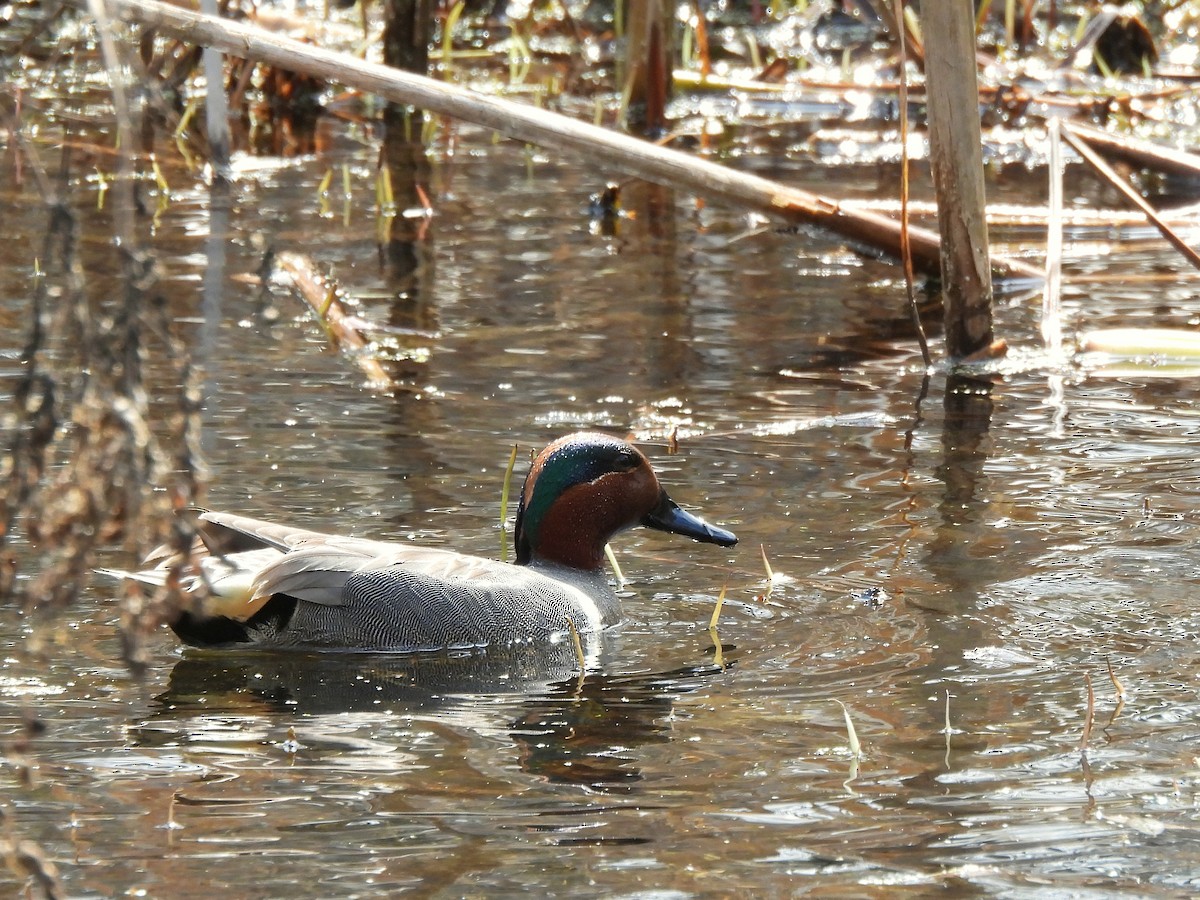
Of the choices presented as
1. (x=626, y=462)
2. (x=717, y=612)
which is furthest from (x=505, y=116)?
(x=717, y=612)

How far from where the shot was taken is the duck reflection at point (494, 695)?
13.0 ft

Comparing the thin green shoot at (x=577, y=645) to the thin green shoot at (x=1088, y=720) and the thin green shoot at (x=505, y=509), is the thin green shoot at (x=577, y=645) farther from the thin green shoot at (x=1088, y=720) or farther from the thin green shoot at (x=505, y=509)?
the thin green shoot at (x=1088, y=720)

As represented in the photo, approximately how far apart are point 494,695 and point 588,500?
2.93 ft

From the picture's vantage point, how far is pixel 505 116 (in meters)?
6.24

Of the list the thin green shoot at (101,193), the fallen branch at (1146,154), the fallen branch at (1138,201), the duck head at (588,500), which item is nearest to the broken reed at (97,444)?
the duck head at (588,500)

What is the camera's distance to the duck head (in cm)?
509

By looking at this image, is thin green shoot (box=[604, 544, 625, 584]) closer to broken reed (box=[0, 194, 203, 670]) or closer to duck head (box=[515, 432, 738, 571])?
duck head (box=[515, 432, 738, 571])

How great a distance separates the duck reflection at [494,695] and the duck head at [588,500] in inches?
18.6

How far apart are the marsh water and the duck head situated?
0.18m

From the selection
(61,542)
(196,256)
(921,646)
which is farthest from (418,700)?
(196,256)

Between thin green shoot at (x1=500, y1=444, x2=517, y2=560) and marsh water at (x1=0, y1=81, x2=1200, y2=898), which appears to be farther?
thin green shoot at (x1=500, y1=444, x2=517, y2=560)

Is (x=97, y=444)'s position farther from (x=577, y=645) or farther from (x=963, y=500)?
(x=963, y=500)

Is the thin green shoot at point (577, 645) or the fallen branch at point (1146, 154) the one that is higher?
the fallen branch at point (1146, 154)

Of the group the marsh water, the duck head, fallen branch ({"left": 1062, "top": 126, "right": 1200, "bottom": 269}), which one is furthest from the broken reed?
fallen branch ({"left": 1062, "top": 126, "right": 1200, "bottom": 269})
